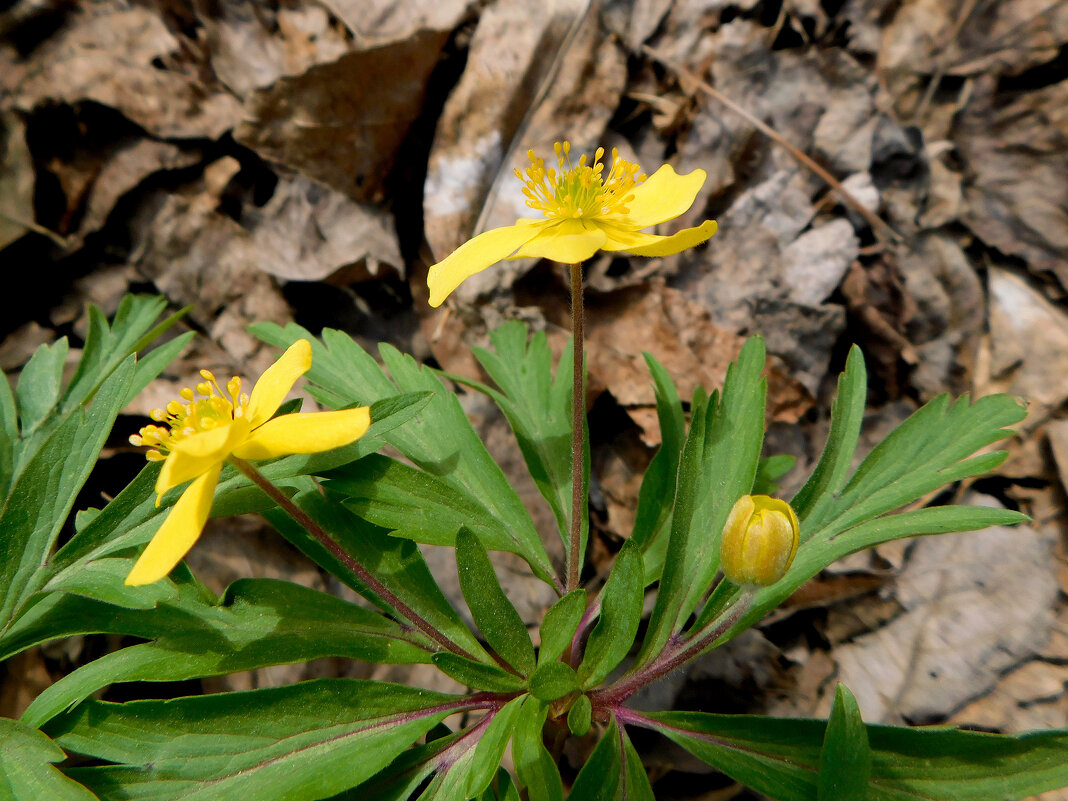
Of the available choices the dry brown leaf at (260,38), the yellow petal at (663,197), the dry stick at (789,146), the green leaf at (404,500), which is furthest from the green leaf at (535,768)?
the dry brown leaf at (260,38)

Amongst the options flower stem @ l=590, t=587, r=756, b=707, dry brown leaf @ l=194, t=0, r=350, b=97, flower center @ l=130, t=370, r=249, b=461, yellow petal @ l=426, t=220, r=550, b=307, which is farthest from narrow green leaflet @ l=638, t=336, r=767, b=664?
dry brown leaf @ l=194, t=0, r=350, b=97

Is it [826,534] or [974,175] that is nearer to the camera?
[826,534]

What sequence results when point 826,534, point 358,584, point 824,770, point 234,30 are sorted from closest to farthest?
1. point 824,770
2. point 358,584
3. point 826,534
4. point 234,30

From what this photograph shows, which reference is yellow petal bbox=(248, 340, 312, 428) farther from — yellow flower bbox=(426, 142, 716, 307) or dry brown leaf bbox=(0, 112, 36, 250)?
dry brown leaf bbox=(0, 112, 36, 250)

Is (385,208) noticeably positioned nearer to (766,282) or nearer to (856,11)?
(766,282)

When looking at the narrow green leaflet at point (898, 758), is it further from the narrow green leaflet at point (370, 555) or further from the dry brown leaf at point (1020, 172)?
the dry brown leaf at point (1020, 172)

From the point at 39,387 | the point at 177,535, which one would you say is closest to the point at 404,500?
the point at 177,535

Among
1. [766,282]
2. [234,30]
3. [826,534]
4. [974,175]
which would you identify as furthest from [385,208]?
[974,175]
